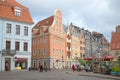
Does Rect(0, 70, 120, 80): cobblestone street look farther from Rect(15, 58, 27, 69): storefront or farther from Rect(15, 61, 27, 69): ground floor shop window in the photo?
Rect(15, 61, 27, 69): ground floor shop window

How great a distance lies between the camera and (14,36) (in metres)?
55.1

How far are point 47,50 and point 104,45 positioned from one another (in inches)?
2496

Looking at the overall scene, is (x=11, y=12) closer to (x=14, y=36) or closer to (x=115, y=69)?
(x=14, y=36)

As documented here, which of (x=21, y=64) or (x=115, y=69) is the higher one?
(x=21, y=64)

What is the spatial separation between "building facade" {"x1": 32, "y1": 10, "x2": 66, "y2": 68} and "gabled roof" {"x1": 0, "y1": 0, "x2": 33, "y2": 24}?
18731mm

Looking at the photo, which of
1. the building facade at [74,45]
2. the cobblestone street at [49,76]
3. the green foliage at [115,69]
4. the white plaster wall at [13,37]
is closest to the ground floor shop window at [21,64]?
the white plaster wall at [13,37]

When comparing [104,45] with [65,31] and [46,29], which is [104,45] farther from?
[46,29]

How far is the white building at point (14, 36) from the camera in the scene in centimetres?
5303

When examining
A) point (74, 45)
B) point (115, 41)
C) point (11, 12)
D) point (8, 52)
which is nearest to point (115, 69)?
point (8, 52)

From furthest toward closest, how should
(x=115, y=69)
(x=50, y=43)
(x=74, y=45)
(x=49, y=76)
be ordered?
(x=74, y=45) < (x=50, y=43) < (x=115, y=69) < (x=49, y=76)

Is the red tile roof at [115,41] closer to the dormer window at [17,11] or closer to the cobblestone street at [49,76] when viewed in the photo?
the dormer window at [17,11]

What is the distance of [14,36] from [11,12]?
5.10m

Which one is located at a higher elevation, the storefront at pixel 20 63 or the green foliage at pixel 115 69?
the storefront at pixel 20 63

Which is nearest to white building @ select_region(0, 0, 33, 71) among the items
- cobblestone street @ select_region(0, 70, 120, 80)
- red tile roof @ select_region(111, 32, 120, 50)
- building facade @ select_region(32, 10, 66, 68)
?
cobblestone street @ select_region(0, 70, 120, 80)
